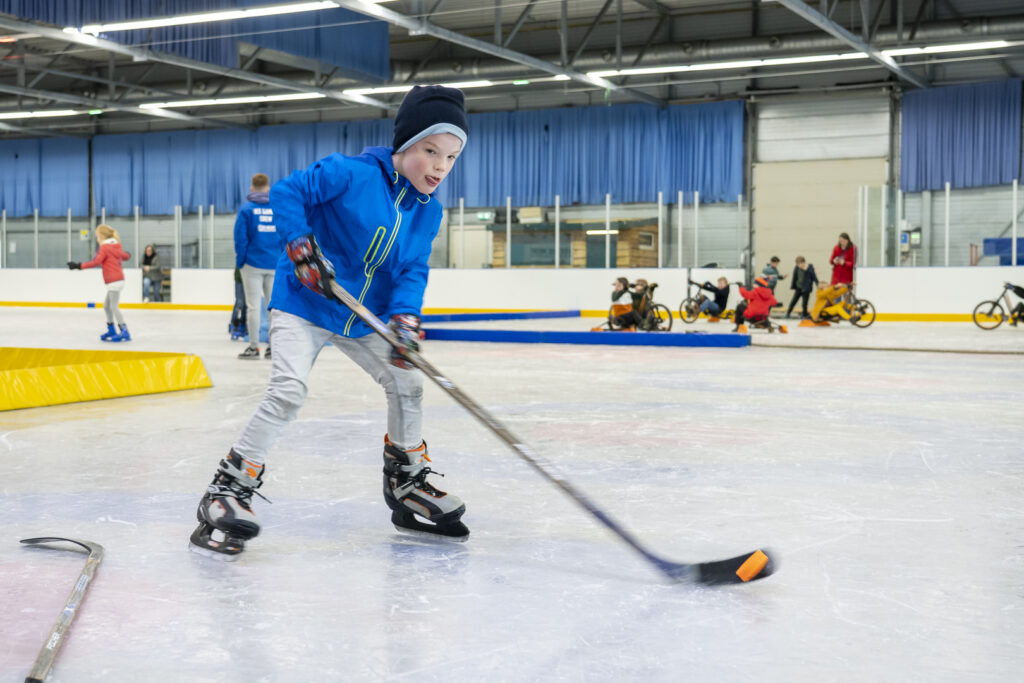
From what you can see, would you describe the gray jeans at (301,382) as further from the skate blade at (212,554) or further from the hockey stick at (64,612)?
the hockey stick at (64,612)

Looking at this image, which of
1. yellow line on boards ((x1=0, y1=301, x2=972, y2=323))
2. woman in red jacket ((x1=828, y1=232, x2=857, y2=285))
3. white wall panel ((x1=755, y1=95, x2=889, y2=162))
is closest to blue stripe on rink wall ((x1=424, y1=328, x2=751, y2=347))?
woman in red jacket ((x1=828, y1=232, x2=857, y2=285))

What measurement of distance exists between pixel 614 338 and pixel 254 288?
4.07 meters

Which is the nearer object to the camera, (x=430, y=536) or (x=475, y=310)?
(x=430, y=536)

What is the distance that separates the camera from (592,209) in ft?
67.1

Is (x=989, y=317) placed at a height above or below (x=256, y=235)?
below

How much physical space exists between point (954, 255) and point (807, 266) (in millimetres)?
2394

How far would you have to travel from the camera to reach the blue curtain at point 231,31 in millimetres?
12844

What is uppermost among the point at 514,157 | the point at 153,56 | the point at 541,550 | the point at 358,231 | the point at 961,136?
the point at 153,56

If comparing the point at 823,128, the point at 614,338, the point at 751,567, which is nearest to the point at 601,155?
the point at 823,128

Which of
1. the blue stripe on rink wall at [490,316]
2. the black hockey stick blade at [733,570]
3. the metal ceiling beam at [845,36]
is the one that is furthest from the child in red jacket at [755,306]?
the black hockey stick blade at [733,570]

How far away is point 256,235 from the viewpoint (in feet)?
24.0

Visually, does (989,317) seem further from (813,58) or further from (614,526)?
(614,526)

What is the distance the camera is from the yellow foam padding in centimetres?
475

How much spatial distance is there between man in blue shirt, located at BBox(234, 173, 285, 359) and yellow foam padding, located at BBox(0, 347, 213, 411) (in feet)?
5.56
